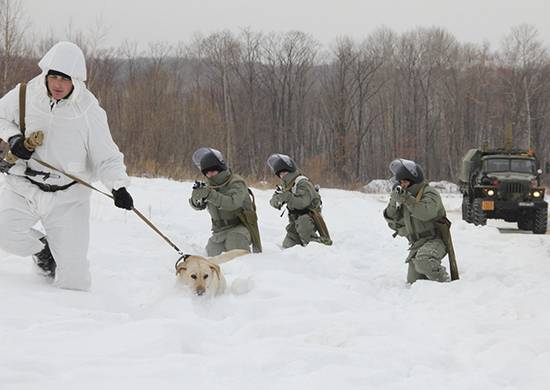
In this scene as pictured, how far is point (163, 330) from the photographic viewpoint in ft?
10.4

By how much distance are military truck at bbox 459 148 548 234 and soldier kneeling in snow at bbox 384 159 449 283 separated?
7094 millimetres

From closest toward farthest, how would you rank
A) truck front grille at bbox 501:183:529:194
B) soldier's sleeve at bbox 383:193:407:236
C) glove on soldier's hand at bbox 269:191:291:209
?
soldier's sleeve at bbox 383:193:407:236 → glove on soldier's hand at bbox 269:191:291:209 → truck front grille at bbox 501:183:529:194

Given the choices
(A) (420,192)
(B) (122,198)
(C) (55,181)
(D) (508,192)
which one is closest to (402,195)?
(A) (420,192)

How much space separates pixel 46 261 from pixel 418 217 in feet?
11.2

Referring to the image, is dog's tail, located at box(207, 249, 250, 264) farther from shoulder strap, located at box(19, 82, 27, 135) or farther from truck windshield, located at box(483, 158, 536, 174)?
truck windshield, located at box(483, 158, 536, 174)

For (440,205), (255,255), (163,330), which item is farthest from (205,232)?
(163,330)

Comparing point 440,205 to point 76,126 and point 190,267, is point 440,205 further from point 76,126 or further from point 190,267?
point 76,126

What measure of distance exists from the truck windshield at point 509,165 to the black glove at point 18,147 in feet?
37.1

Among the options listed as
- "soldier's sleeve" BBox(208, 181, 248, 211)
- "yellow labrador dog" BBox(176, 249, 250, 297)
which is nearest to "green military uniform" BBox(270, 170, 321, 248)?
"soldier's sleeve" BBox(208, 181, 248, 211)

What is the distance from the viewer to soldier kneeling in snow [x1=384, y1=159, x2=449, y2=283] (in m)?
5.62

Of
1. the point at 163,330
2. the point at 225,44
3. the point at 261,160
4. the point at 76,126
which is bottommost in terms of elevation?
the point at 261,160

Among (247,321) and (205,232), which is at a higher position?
(247,321)

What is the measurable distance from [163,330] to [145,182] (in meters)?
10.7

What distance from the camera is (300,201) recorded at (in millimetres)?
7672
